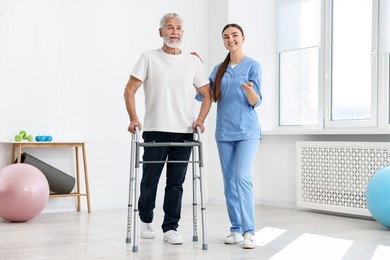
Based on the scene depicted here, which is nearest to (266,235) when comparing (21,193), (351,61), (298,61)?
(21,193)

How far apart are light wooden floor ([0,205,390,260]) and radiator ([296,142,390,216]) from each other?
6.4 inches

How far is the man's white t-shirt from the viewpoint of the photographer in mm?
3797

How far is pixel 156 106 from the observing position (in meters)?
3.81

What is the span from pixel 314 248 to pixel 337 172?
1912mm

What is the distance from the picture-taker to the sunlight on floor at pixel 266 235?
4035 mm

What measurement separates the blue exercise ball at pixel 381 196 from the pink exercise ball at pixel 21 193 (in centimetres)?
265

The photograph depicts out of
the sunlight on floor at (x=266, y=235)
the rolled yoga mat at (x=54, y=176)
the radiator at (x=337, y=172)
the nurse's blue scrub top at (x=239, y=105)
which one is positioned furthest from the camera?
the rolled yoga mat at (x=54, y=176)

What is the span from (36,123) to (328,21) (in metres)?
3.00

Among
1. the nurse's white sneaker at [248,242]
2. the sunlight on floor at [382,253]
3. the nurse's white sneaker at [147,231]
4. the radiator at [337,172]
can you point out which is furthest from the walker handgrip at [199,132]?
the radiator at [337,172]

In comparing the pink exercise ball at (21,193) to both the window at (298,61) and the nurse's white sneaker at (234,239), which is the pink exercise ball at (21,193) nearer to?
the nurse's white sneaker at (234,239)

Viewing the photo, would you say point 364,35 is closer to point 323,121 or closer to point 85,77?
point 323,121

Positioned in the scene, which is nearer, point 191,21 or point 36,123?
point 36,123

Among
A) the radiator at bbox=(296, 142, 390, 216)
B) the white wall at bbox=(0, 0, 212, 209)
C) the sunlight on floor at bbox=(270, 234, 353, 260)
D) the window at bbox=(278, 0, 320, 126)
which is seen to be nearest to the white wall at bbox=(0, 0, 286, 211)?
the white wall at bbox=(0, 0, 212, 209)

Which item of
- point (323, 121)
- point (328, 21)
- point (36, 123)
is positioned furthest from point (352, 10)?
point (36, 123)
